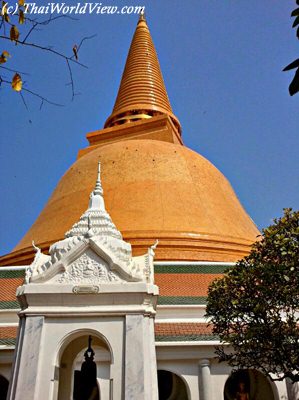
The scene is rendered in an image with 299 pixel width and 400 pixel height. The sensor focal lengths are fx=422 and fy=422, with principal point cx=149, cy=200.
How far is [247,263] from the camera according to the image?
6.92m

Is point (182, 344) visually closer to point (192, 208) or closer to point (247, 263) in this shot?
point (247, 263)

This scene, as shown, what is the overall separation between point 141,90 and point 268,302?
58.1ft

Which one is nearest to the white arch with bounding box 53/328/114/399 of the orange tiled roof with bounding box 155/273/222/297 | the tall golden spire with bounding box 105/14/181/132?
the orange tiled roof with bounding box 155/273/222/297

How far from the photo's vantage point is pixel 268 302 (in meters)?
6.28

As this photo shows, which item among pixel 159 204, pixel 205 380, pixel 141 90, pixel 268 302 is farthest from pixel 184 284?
pixel 141 90

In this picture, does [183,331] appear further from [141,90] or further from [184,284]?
[141,90]

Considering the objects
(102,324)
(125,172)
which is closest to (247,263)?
(102,324)

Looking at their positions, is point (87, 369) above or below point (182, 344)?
below

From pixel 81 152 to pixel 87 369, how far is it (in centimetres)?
1459

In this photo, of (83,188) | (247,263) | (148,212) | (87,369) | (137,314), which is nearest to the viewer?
(137,314)

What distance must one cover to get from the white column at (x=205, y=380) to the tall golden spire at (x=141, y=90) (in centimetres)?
1480

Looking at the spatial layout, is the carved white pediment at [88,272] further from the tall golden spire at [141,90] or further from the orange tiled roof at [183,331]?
the tall golden spire at [141,90]

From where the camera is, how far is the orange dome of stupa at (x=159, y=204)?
1214 centimetres

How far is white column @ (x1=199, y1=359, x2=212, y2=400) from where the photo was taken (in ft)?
24.7
